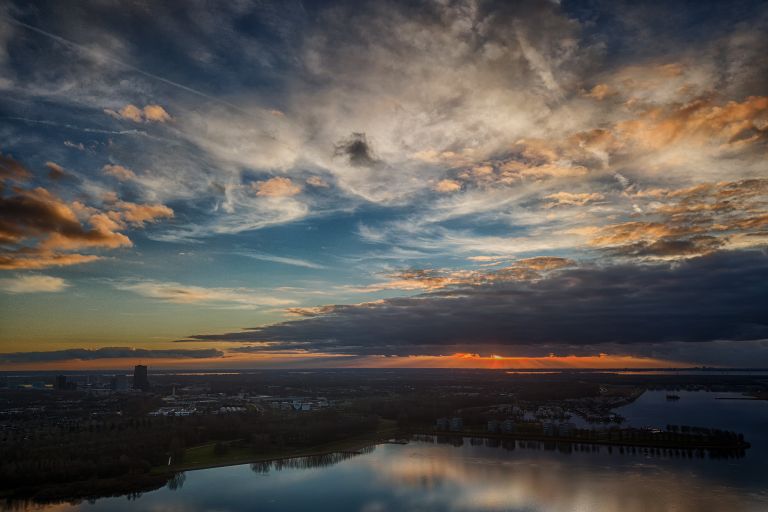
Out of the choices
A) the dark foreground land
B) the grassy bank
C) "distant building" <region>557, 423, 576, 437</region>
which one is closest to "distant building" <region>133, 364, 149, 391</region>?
the dark foreground land

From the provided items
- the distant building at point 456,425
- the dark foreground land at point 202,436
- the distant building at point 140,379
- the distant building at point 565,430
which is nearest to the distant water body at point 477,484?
the dark foreground land at point 202,436

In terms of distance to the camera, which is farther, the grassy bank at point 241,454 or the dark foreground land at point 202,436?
the grassy bank at point 241,454

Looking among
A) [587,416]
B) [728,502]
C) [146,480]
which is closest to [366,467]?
[146,480]

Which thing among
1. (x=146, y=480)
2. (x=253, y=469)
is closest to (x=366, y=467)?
(x=253, y=469)

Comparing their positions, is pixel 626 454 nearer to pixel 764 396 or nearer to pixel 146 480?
pixel 146 480

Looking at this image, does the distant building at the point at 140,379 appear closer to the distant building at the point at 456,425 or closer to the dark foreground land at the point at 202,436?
the dark foreground land at the point at 202,436

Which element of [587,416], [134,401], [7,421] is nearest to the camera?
[7,421]

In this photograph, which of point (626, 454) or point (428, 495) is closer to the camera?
point (428, 495)

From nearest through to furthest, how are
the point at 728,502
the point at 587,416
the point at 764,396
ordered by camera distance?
the point at 728,502 < the point at 587,416 < the point at 764,396
